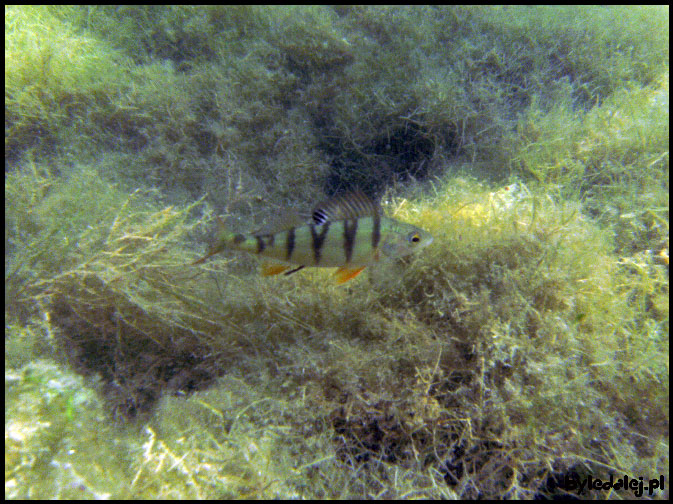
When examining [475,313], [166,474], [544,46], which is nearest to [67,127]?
[166,474]

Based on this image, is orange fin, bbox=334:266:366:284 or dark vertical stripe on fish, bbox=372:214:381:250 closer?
dark vertical stripe on fish, bbox=372:214:381:250

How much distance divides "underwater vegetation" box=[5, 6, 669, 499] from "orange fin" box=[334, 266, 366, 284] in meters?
0.36

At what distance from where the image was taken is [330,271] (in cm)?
320

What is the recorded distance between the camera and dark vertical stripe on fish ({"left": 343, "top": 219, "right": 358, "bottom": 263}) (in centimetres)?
226

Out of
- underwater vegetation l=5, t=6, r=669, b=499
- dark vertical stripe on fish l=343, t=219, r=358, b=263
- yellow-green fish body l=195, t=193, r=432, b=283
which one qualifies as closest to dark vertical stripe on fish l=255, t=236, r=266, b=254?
yellow-green fish body l=195, t=193, r=432, b=283

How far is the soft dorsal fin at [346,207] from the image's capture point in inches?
97.3

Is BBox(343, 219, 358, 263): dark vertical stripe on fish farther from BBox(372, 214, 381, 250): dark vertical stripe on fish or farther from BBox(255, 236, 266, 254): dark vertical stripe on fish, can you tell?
BBox(255, 236, 266, 254): dark vertical stripe on fish

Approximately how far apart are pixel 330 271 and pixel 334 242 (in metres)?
1.00

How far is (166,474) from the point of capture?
2139 mm

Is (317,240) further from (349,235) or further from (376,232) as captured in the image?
(376,232)

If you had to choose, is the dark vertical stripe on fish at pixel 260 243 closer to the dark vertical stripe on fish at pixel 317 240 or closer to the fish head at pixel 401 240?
the dark vertical stripe on fish at pixel 317 240

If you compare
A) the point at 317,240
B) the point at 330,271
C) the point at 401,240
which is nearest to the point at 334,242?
the point at 317,240

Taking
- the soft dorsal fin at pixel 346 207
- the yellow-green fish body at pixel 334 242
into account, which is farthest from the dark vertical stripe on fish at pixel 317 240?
the soft dorsal fin at pixel 346 207

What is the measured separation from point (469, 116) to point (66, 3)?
279 inches
